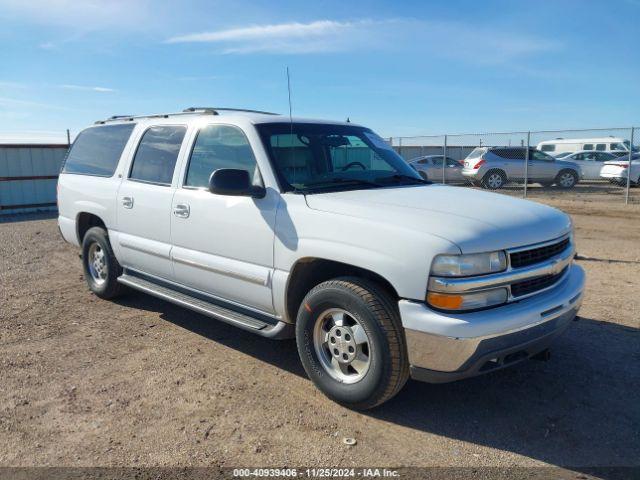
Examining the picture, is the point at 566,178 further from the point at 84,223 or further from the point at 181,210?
the point at 181,210

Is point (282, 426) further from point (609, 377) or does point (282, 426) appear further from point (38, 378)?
point (609, 377)

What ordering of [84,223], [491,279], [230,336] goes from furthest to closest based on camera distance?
[84,223], [230,336], [491,279]

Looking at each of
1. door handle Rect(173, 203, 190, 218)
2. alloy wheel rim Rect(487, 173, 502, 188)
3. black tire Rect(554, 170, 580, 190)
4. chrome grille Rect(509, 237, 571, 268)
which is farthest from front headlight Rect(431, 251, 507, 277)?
black tire Rect(554, 170, 580, 190)

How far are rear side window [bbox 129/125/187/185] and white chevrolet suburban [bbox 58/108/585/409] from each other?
0.02 meters

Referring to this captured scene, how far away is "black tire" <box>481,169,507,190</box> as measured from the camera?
65.0 feet

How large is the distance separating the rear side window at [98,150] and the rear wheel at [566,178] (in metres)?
17.6

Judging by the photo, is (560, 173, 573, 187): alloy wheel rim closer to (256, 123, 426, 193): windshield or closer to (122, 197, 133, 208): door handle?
(256, 123, 426, 193): windshield

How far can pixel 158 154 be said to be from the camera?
5250 mm

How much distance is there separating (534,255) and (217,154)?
2.59 meters

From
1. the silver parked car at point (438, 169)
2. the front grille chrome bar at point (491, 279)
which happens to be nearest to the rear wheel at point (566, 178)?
the silver parked car at point (438, 169)

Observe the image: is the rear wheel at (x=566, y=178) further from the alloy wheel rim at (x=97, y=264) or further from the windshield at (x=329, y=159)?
the alloy wheel rim at (x=97, y=264)

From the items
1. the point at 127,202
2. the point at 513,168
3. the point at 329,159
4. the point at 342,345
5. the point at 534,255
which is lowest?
the point at 342,345

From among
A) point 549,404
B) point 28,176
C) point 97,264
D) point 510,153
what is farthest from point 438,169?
point 549,404

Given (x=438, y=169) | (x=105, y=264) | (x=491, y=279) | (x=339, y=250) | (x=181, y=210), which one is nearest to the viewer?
(x=491, y=279)
